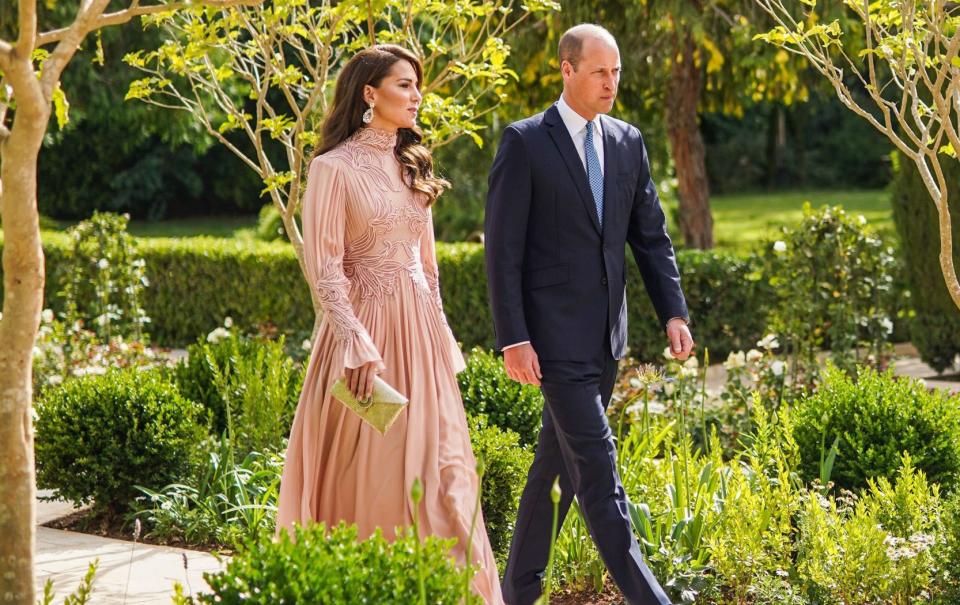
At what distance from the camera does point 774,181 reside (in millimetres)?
30812

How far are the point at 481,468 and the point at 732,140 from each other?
2874 centimetres

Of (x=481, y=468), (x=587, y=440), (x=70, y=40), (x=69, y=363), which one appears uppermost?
(x=70, y=40)

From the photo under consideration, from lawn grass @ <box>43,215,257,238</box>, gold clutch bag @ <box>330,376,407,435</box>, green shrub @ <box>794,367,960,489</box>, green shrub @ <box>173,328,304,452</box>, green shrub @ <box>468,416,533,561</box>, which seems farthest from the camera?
lawn grass @ <box>43,215,257,238</box>

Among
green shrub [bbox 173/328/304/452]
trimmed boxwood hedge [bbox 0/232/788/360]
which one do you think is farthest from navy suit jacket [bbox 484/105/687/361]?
trimmed boxwood hedge [bbox 0/232/788/360]

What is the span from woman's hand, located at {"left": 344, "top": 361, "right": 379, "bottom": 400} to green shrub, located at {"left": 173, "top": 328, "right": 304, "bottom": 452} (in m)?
2.16

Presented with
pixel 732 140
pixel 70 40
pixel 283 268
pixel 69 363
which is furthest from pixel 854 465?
pixel 732 140

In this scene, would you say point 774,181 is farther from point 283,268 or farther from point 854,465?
point 854,465

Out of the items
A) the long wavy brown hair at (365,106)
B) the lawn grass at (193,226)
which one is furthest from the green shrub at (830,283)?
the lawn grass at (193,226)

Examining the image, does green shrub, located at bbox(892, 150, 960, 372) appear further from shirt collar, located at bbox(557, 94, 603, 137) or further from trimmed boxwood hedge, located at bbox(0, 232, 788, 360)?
shirt collar, located at bbox(557, 94, 603, 137)

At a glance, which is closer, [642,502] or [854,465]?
[642,502]

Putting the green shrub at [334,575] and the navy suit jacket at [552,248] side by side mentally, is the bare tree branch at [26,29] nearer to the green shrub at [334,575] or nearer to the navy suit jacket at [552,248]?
the green shrub at [334,575]

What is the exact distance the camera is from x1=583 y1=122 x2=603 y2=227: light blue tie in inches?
156

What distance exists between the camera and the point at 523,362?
3.81 meters

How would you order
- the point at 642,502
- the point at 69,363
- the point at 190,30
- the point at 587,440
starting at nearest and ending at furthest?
the point at 587,440
the point at 642,502
the point at 190,30
the point at 69,363
